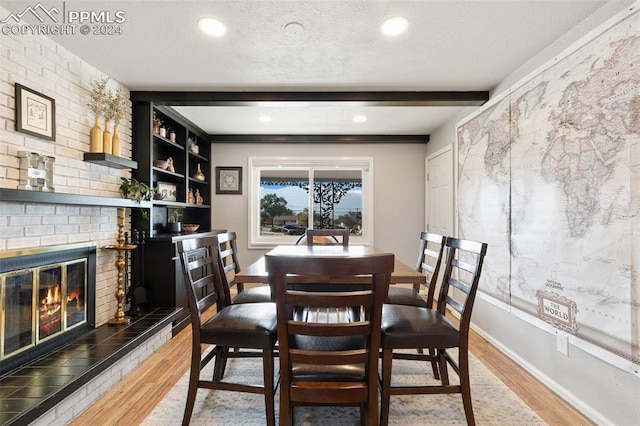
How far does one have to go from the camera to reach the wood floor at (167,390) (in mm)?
1777

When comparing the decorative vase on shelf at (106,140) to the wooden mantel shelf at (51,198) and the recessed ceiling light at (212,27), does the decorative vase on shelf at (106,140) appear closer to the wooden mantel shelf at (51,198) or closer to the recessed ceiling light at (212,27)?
the wooden mantel shelf at (51,198)

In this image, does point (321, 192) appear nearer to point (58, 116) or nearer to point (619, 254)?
point (58, 116)

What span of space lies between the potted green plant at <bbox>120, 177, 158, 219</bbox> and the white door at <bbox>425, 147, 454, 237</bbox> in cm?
337

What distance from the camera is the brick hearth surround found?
188 cm

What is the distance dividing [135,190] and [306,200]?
8.51 ft

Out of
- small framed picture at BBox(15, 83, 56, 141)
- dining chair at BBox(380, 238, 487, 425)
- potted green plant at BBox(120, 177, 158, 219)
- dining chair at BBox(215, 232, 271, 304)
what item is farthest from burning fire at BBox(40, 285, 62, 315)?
dining chair at BBox(380, 238, 487, 425)

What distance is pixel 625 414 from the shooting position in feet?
5.24

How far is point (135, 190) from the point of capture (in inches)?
113

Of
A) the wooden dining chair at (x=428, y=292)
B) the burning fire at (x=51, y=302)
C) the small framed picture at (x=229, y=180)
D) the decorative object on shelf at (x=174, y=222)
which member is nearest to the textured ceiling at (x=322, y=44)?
the wooden dining chair at (x=428, y=292)

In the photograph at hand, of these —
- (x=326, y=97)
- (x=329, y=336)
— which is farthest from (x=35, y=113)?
(x=329, y=336)

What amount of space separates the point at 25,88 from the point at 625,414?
154 inches

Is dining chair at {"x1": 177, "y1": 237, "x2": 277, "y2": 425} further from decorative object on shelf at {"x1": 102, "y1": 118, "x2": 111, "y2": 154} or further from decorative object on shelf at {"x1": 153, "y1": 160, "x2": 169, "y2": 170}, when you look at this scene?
decorative object on shelf at {"x1": 153, "y1": 160, "x2": 169, "y2": 170}

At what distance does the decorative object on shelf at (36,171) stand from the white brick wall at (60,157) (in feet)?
0.11

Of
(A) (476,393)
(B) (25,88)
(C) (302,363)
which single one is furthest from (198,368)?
(B) (25,88)
